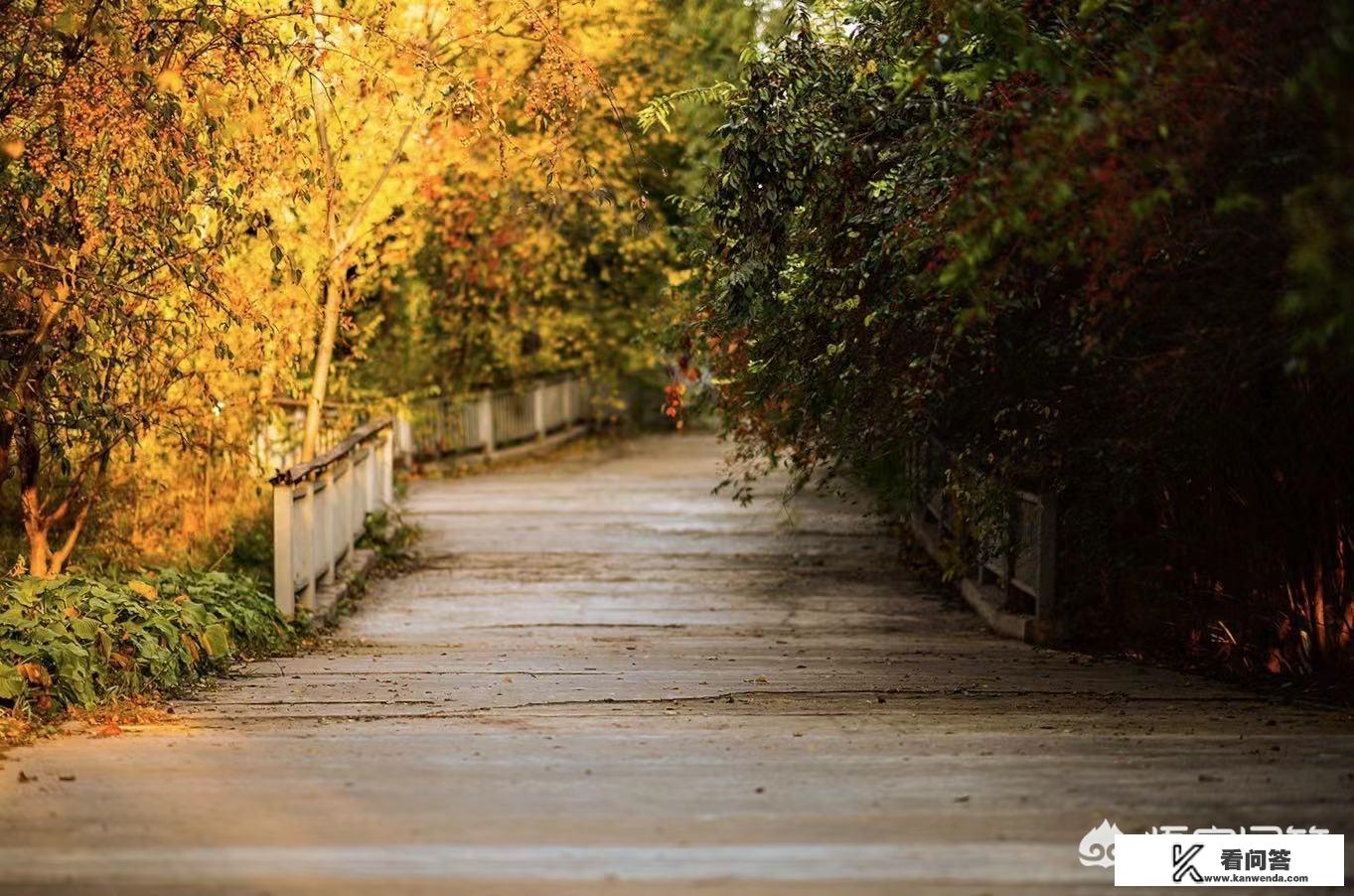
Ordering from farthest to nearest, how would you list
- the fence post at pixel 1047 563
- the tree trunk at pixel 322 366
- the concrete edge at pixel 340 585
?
the tree trunk at pixel 322 366 → the concrete edge at pixel 340 585 → the fence post at pixel 1047 563

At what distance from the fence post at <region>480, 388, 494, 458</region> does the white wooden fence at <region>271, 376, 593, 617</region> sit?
0.02 metres

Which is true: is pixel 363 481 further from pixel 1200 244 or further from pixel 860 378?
pixel 1200 244

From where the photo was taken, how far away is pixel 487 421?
28.7m

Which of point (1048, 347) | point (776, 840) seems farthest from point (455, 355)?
point (776, 840)

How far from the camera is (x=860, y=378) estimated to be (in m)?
10.8

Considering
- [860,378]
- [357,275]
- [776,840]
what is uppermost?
[357,275]

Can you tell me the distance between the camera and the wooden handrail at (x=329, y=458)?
12.1m

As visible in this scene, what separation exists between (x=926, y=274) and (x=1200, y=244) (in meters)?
1.21

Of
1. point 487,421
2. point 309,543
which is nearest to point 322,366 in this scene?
point 309,543

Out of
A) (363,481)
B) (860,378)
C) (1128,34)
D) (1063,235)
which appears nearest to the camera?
(1063,235)

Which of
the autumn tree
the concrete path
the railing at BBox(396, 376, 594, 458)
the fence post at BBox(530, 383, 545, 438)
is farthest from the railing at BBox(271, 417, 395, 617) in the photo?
the fence post at BBox(530, 383, 545, 438)

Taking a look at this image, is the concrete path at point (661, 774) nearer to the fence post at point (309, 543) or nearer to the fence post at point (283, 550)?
the fence post at point (283, 550)

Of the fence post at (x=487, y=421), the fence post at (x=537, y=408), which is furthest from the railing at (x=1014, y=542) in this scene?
the fence post at (x=537, y=408)

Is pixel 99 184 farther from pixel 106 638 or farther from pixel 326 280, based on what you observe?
pixel 326 280
